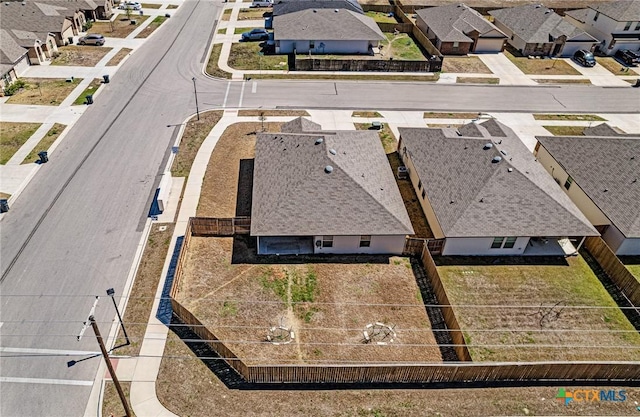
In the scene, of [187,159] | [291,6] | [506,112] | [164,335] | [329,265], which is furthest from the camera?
[291,6]

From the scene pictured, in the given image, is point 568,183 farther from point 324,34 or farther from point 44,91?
point 44,91

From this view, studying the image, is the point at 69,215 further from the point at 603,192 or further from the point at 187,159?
the point at 603,192

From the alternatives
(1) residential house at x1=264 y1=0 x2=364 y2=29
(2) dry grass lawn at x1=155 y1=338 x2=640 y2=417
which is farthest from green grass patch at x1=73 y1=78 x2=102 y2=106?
(2) dry grass lawn at x1=155 y1=338 x2=640 y2=417

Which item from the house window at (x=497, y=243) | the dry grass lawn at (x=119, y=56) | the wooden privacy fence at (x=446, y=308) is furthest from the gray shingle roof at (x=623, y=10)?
the dry grass lawn at (x=119, y=56)

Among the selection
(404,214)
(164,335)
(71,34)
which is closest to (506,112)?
(404,214)

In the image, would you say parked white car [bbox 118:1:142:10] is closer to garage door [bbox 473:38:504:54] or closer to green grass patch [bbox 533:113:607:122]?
garage door [bbox 473:38:504:54]
